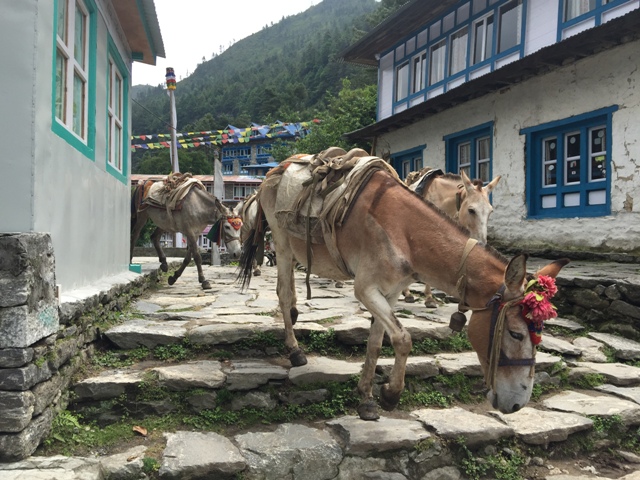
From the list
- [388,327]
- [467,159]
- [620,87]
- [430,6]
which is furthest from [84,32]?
[430,6]

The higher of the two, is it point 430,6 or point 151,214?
point 430,6

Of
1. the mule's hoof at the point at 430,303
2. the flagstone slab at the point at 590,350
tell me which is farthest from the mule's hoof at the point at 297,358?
the flagstone slab at the point at 590,350

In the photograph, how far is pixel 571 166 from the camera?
33.1 ft

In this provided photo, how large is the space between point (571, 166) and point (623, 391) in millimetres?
6586

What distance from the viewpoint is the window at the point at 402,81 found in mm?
16656

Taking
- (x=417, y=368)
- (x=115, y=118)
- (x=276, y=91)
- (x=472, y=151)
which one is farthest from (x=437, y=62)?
(x=276, y=91)

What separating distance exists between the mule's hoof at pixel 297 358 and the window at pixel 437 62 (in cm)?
1267

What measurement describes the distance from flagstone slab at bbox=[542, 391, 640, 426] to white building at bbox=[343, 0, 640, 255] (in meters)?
4.94

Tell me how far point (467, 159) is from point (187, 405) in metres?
11.2

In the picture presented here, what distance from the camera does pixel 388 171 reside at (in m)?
4.03

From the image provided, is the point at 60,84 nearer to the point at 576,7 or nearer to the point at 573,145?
the point at 573,145

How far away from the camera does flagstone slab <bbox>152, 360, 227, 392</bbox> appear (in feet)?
12.5

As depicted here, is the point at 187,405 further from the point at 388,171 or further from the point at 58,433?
the point at 388,171

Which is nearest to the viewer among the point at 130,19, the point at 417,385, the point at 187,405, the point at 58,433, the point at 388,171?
the point at 58,433
